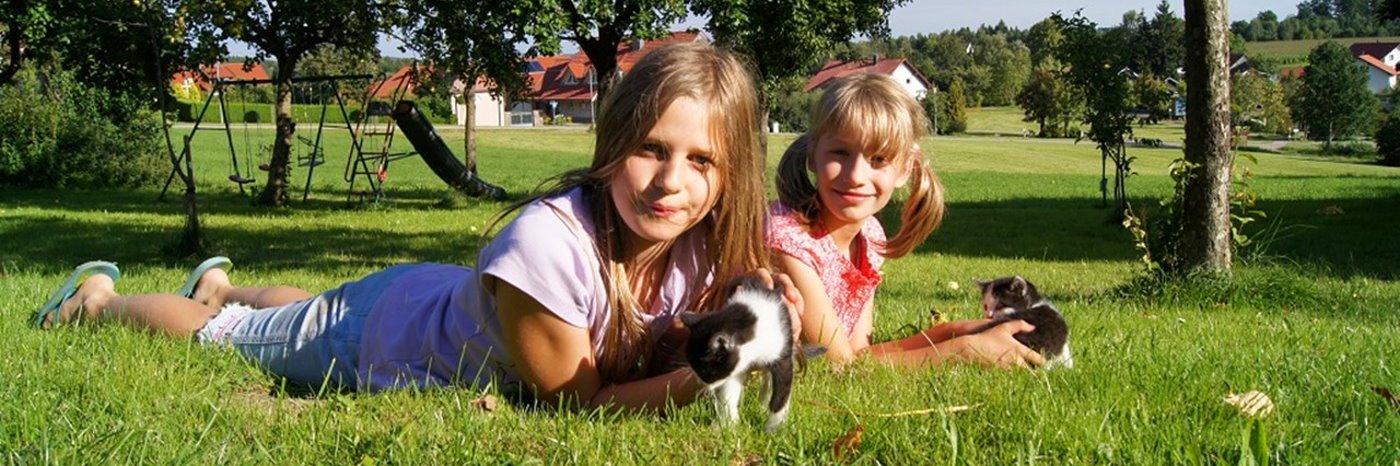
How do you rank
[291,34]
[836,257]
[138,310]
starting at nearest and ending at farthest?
[836,257]
[138,310]
[291,34]

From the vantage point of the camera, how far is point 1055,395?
3.33 metres

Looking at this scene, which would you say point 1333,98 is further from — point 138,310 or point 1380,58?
point 138,310

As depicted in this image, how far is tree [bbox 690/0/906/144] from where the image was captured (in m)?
14.4

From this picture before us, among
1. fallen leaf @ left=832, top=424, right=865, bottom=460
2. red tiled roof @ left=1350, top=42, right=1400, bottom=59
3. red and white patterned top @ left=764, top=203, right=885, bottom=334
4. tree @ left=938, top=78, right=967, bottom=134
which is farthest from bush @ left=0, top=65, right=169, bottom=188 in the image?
red tiled roof @ left=1350, top=42, right=1400, bottom=59

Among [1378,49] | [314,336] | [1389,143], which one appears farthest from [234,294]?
[1378,49]

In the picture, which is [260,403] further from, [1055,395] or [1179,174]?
[1179,174]

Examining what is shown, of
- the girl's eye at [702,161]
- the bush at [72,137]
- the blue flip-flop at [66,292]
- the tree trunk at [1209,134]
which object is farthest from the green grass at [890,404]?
the bush at [72,137]

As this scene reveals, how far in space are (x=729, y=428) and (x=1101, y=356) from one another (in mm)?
1857

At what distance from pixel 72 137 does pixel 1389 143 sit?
46605mm

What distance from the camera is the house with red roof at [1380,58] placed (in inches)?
3831

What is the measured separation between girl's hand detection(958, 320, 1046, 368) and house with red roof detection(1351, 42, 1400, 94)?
107 meters

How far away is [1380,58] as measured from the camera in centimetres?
10712

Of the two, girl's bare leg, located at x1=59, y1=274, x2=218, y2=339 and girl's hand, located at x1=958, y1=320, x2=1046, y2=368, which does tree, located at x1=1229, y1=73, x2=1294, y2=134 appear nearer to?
girl's hand, located at x1=958, y1=320, x2=1046, y2=368

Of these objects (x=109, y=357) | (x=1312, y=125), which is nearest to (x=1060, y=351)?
(x=109, y=357)
